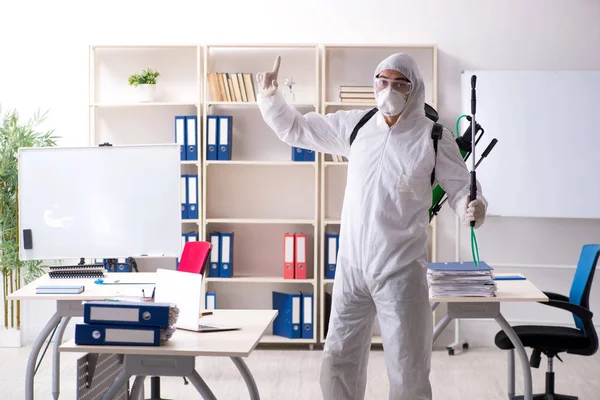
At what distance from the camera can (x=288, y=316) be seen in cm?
532

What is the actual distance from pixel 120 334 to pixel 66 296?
1.12 metres

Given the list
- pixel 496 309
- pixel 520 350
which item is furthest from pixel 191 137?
pixel 520 350

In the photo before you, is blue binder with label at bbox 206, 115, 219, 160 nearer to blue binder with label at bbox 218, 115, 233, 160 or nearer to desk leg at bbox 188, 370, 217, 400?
blue binder with label at bbox 218, 115, 233, 160

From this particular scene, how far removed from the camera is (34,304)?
555cm

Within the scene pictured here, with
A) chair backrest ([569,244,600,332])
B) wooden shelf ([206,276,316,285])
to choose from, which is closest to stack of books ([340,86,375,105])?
wooden shelf ([206,276,316,285])

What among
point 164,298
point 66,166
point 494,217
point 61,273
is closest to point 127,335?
point 164,298

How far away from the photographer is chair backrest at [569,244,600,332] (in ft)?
12.6

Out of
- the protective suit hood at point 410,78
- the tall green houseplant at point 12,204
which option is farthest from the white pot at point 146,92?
the protective suit hood at point 410,78

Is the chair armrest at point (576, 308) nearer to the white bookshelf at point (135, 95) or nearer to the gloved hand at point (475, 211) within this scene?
the gloved hand at point (475, 211)

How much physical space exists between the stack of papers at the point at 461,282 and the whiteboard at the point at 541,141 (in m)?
1.73

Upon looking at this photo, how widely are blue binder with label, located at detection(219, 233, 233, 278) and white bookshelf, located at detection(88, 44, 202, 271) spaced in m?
0.36

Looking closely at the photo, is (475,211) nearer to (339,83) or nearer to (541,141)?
(541,141)

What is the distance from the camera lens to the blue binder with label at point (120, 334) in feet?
8.36

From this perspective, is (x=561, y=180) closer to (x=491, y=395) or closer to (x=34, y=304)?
(x=491, y=395)
